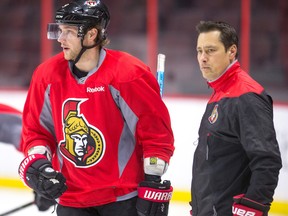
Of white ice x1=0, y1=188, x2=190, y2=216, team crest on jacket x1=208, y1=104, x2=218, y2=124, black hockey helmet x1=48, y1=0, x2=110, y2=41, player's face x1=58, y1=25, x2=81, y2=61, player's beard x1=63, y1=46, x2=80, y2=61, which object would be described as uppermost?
black hockey helmet x1=48, y1=0, x2=110, y2=41

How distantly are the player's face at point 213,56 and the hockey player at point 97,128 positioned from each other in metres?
0.20

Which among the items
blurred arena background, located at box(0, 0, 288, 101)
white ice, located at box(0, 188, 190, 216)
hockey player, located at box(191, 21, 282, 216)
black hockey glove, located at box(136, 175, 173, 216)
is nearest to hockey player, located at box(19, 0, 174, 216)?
black hockey glove, located at box(136, 175, 173, 216)

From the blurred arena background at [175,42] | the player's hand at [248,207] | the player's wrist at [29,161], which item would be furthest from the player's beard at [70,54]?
the blurred arena background at [175,42]

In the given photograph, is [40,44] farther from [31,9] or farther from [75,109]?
[75,109]

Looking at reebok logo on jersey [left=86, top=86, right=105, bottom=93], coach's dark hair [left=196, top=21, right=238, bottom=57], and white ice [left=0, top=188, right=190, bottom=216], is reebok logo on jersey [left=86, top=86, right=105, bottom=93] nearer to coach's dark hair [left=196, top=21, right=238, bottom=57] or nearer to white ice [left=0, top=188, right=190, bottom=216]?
coach's dark hair [left=196, top=21, right=238, bottom=57]

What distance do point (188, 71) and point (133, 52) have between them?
19.1 inches

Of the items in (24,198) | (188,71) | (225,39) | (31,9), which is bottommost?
(24,198)

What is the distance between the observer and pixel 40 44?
6.20 metres

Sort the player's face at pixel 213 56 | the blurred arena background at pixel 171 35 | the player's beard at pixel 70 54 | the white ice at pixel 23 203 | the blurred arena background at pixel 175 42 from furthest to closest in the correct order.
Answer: the blurred arena background at pixel 171 35, the blurred arena background at pixel 175 42, the white ice at pixel 23 203, the player's beard at pixel 70 54, the player's face at pixel 213 56

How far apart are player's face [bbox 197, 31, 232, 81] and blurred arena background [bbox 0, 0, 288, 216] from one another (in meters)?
2.06

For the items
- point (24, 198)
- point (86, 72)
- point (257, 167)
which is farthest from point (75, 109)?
point (24, 198)

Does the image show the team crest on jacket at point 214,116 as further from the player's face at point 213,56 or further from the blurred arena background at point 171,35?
the blurred arena background at point 171,35

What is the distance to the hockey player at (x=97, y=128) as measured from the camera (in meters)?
2.62

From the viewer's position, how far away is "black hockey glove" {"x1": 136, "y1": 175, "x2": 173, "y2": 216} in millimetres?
2600
